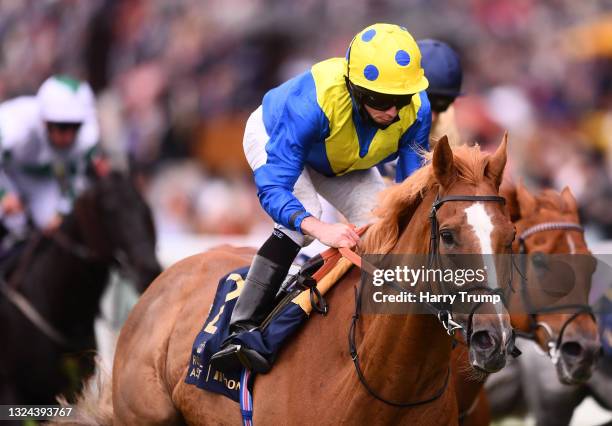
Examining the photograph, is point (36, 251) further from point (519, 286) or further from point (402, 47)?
point (402, 47)

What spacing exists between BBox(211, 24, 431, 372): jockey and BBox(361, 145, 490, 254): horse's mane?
12 cm

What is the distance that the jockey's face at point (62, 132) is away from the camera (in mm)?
8500

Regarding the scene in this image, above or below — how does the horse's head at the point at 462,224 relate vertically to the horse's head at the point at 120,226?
above

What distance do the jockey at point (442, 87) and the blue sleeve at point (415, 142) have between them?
4.37 feet

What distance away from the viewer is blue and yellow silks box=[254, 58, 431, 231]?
456cm

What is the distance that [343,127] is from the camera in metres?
4.68

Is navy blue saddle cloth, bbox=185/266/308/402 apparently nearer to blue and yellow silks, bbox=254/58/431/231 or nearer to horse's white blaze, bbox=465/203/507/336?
blue and yellow silks, bbox=254/58/431/231

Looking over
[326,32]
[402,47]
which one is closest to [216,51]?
[326,32]

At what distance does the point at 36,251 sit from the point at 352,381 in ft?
13.7

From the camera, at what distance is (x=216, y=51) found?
1533cm

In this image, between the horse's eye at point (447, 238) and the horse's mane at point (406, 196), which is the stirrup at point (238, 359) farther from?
the horse's eye at point (447, 238)

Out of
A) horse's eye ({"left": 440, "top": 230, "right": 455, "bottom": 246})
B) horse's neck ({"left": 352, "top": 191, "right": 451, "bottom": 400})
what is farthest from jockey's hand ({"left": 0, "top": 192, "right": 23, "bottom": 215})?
horse's eye ({"left": 440, "top": 230, "right": 455, "bottom": 246})

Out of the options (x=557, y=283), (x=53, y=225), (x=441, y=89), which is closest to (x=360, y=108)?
(x=557, y=283)

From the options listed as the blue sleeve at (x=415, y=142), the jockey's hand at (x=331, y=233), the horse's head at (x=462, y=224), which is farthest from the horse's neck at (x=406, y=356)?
the blue sleeve at (x=415, y=142)
